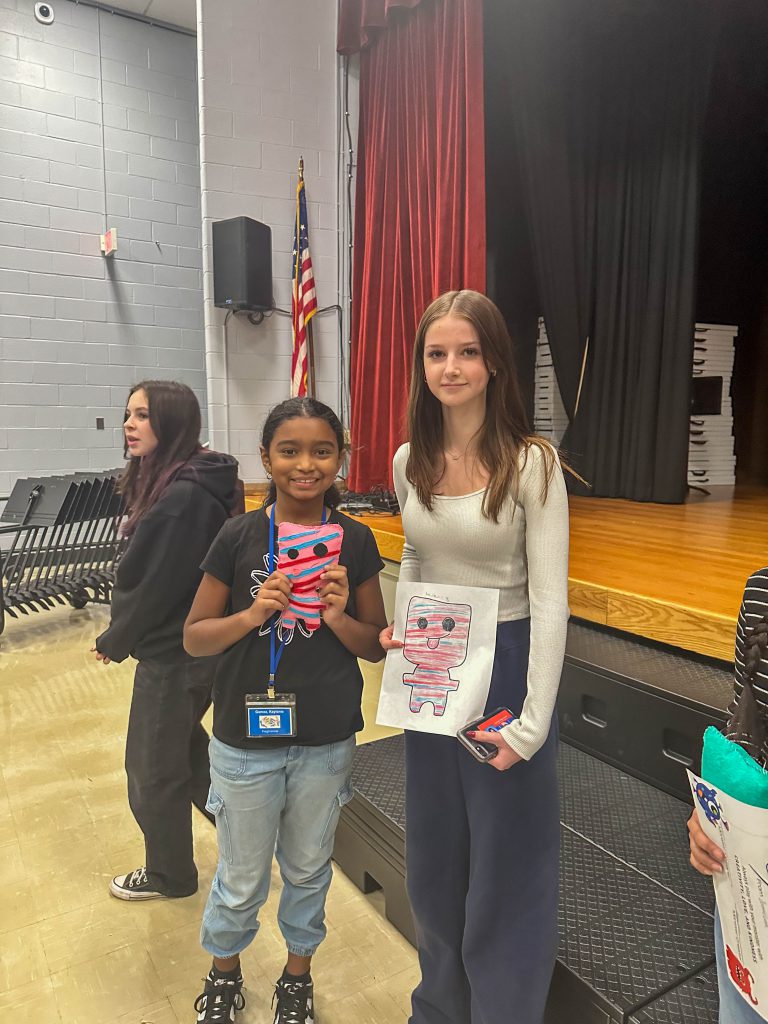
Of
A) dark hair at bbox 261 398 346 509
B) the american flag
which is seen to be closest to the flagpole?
the american flag

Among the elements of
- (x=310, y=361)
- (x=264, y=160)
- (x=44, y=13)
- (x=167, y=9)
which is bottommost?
(x=310, y=361)

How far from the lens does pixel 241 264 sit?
436 centimetres

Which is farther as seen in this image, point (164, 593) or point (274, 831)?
point (164, 593)

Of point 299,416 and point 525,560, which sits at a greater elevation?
point 299,416

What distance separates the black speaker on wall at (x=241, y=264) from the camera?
435cm

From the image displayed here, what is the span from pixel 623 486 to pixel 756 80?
267 cm

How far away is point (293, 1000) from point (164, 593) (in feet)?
2.89

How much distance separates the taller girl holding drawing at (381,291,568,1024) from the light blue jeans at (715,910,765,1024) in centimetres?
32

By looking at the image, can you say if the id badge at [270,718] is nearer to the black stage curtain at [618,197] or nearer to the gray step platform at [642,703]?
the gray step platform at [642,703]

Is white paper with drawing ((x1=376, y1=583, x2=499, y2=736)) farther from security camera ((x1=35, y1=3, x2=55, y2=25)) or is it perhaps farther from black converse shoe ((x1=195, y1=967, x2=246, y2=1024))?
security camera ((x1=35, y1=3, x2=55, y2=25))

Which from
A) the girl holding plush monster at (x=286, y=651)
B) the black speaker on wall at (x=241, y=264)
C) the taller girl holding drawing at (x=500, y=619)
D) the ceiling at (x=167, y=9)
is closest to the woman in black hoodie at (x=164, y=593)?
the girl holding plush monster at (x=286, y=651)

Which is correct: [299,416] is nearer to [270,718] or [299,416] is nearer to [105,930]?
[270,718]

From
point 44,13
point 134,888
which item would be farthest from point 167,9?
point 134,888

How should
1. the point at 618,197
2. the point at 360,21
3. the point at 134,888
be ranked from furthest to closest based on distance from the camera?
the point at 360,21, the point at 618,197, the point at 134,888
